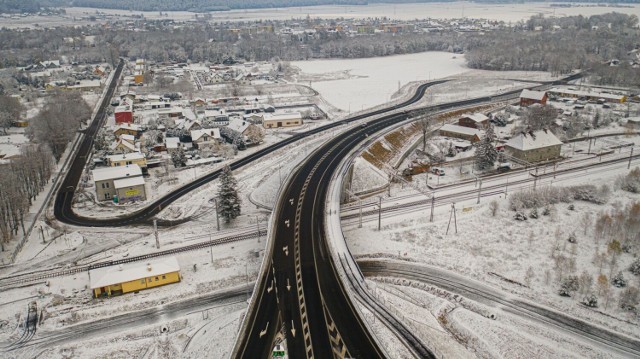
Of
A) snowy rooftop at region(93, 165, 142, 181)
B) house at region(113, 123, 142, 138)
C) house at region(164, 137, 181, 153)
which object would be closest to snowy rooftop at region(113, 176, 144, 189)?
snowy rooftop at region(93, 165, 142, 181)

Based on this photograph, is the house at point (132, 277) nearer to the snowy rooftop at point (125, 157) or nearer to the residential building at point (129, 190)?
the residential building at point (129, 190)

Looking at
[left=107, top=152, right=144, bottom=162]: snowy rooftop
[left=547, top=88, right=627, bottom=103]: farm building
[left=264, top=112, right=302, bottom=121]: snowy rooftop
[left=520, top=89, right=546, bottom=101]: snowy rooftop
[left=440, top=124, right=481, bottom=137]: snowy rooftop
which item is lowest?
[left=440, top=124, right=481, bottom=137]: snowy rooftop

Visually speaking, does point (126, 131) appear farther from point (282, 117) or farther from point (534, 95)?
point (534, 95)

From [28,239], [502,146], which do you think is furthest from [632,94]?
[28,239]

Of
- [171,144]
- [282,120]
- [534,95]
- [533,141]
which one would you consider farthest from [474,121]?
[171,144]

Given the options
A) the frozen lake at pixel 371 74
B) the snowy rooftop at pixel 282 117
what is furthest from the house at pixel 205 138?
the frozen lake at pixel 371 74

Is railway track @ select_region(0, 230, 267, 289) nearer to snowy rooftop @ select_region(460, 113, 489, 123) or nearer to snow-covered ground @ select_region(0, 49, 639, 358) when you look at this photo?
snow-covered ground @ select_region(0, 49, 639, 358)

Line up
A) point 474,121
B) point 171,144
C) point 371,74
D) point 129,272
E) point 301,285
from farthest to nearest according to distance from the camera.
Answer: point 371,74 → point 474,121 → point 171,144 → point 129,272 → point 301,285
